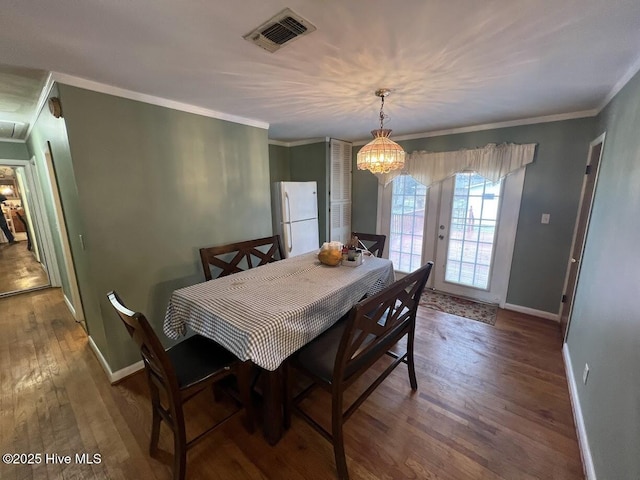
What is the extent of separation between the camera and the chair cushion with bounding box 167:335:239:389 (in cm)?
134

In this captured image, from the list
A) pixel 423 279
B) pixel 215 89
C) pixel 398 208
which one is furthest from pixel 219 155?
pixel 398 208

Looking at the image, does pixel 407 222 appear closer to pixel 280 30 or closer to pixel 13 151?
pixel 280 30

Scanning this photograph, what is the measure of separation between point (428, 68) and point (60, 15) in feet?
6.09

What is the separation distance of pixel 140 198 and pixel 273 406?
1832mm

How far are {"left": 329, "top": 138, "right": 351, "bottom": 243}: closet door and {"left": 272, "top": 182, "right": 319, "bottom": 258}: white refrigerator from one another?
0.35 metres

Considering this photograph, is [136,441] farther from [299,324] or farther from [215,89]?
[215,89]

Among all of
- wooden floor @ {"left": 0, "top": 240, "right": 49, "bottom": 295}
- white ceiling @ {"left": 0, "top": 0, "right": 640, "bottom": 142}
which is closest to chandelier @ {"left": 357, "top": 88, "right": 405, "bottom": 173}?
white ceiling @ {"left": 0, "top": 0, "right": 640, "bottom": 142}

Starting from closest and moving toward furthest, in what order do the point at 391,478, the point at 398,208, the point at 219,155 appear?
the point at 391,478 < the point at 219,155 < the point at 398,208

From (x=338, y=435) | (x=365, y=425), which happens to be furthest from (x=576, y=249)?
(x=338, y=435)

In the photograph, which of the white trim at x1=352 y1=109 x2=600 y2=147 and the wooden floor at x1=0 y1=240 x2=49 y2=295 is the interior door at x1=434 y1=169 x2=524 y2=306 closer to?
the white trim at x1=352 y1=109 x2=600 y2=147

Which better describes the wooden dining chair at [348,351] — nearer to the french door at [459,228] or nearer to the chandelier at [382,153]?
the chandelier at [382,153]

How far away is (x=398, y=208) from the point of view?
3953mm

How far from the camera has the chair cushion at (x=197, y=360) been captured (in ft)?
4.39

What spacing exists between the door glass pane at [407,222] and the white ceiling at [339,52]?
1512 millimetres
